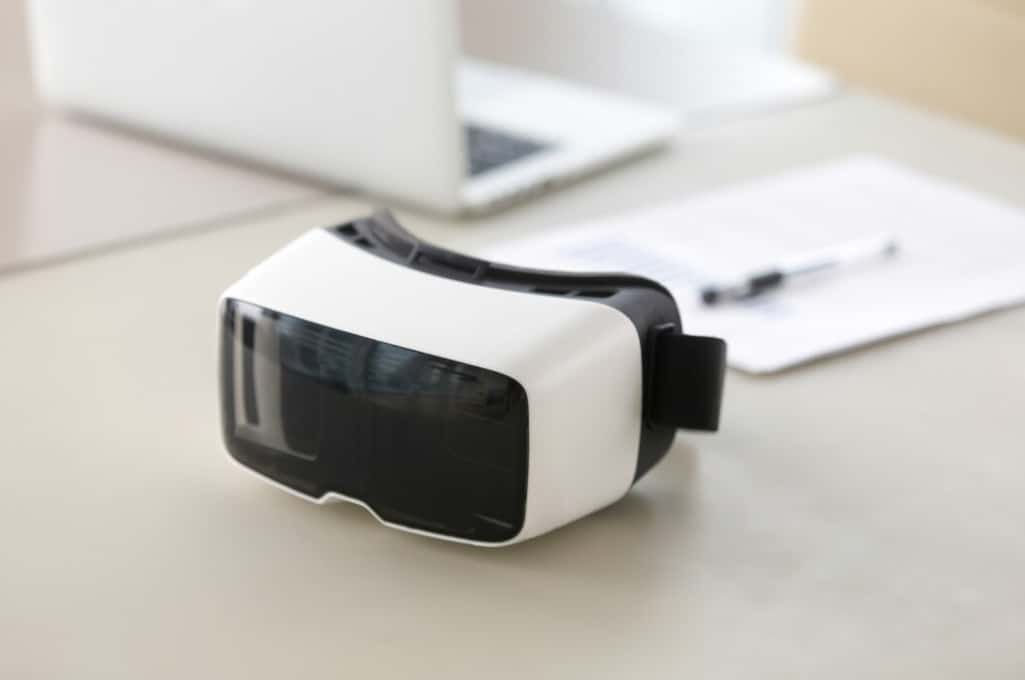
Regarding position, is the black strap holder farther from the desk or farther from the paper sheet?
the paper sheet

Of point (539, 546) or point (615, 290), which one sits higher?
point (615, 290)

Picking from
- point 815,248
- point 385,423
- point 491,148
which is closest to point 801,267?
point 815,248

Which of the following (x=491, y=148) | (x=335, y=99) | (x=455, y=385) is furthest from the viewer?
(x=491, y=148)

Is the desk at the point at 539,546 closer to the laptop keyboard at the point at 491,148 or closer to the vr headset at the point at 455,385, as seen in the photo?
the vr headset at the point at 455,385

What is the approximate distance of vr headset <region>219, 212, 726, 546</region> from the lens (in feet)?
2.17

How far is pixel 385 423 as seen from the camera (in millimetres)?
678

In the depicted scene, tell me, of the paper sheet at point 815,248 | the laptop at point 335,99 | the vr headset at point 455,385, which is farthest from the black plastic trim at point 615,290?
the laptop at point 335,99

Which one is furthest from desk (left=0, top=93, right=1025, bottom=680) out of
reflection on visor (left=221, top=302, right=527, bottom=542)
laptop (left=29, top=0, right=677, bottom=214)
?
laptop (left=29, top=0, right=677, bottom=214)

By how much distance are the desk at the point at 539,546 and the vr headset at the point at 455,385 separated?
27 millimetres

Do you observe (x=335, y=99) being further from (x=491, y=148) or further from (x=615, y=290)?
(x=615, y=290)

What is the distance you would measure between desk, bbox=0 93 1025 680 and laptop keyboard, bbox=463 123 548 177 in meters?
0.31

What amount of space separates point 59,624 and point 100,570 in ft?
0.14

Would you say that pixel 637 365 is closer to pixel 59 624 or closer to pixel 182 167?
pixel 59 624

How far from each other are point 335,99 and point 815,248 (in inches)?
14.3
